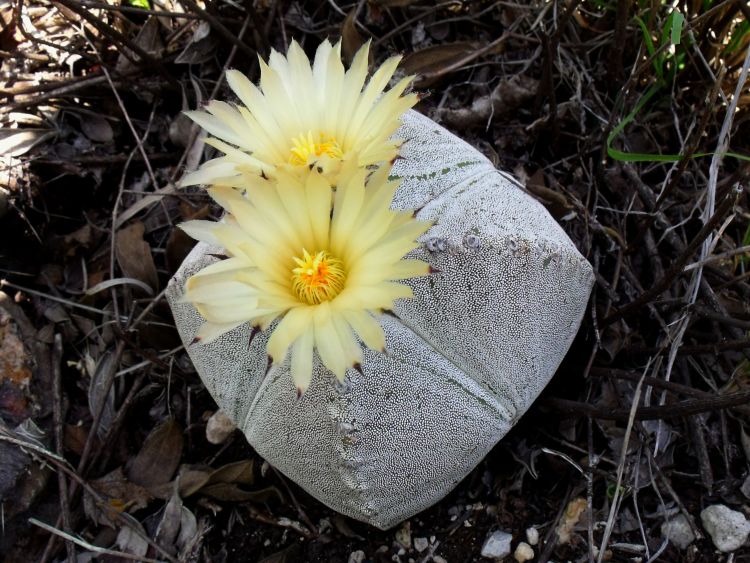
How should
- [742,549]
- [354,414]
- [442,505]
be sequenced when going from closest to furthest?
[354,414]
[742,549]
[442,505]

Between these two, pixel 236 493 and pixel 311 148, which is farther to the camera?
pixel 236 493

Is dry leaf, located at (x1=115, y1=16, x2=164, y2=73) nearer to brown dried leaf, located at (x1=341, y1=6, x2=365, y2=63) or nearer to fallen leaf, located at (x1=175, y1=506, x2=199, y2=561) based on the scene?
brown dried leaf, located at (x1=341, y1=6, x2=365, y2=63)

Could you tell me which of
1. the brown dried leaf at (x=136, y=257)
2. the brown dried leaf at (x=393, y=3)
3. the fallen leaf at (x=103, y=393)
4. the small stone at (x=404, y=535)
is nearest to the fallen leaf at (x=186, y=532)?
the fallen leaf at (x=103, y=393)

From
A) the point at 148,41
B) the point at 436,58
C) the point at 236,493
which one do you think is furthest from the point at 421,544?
the point at 148,41

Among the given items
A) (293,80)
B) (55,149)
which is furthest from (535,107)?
(55,149)

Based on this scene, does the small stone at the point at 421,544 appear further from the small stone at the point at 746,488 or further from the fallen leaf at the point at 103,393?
the fallen leaf at the point at 103,393

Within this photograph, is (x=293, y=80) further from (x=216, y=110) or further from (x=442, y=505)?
(x=442, y=505)

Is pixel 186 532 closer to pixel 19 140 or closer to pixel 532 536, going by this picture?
pixel 532 536
